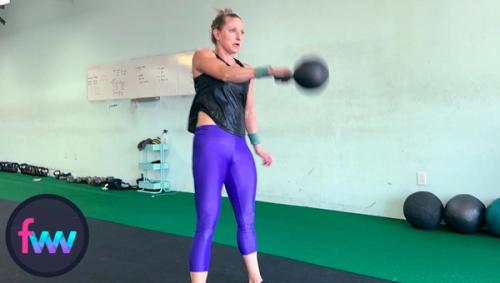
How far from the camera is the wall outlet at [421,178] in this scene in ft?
11.5

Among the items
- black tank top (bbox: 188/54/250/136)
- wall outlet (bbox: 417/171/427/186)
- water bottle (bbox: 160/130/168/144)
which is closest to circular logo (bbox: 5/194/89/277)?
black tank top (bbox: 188/54/250/136)

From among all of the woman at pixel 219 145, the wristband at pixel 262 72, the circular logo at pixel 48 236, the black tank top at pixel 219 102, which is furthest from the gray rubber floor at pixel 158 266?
the wristband at pixel 262 72

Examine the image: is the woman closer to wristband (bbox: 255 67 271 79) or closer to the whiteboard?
wristband (bbox: 255 67 271 79)

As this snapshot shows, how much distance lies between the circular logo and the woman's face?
3.43 feet

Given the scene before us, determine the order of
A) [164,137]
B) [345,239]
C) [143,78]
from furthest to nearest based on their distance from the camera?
[143,78] → [164,137] → [345,239]

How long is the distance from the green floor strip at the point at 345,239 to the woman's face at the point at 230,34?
1.47 m

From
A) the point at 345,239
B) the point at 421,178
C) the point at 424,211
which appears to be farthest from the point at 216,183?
the point at 421,178

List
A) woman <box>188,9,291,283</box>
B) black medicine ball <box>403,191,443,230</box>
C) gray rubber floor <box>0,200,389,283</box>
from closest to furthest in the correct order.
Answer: woman <box>188,9,291,283</box> → gray rubber floor <box>0,200,389,283</box> → black medicine ball <box>403,191,443,230</box>

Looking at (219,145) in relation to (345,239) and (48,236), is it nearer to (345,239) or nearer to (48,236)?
(48,236)

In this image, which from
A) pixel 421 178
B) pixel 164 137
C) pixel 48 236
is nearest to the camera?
pixel 48 236

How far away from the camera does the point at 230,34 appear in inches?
66.2

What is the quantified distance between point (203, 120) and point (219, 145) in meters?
0.14

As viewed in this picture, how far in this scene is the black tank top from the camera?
1697 mm

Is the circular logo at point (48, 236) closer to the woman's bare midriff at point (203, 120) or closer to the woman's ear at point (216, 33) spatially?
the woman's bare midriff at point (203, 120)
